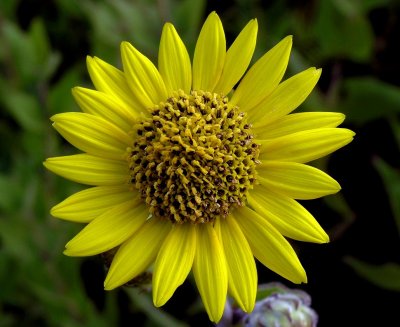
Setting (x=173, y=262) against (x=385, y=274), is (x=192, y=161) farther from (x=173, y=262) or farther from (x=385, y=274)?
(x=385, y=274)

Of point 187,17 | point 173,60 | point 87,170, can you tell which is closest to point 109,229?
point 87,170

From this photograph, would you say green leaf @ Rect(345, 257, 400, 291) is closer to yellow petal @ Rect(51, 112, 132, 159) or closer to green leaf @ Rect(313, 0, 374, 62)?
green leaf @ Rect(313, 0, 374, 62)

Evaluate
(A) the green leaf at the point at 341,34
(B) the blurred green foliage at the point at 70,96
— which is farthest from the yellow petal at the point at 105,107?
(A) the green leaf at the point at 341,34

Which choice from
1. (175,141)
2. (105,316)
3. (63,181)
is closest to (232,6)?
(63,181)

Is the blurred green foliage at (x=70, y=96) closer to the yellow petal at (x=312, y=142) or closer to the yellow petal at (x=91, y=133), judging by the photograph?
the yellow petal at (x=91, y=133)

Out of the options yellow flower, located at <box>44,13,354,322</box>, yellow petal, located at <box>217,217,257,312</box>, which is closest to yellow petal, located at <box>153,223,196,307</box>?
yellow flower, located at <box>44,13,354,322</box>

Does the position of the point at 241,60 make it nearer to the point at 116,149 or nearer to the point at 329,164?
the point at 116,149
